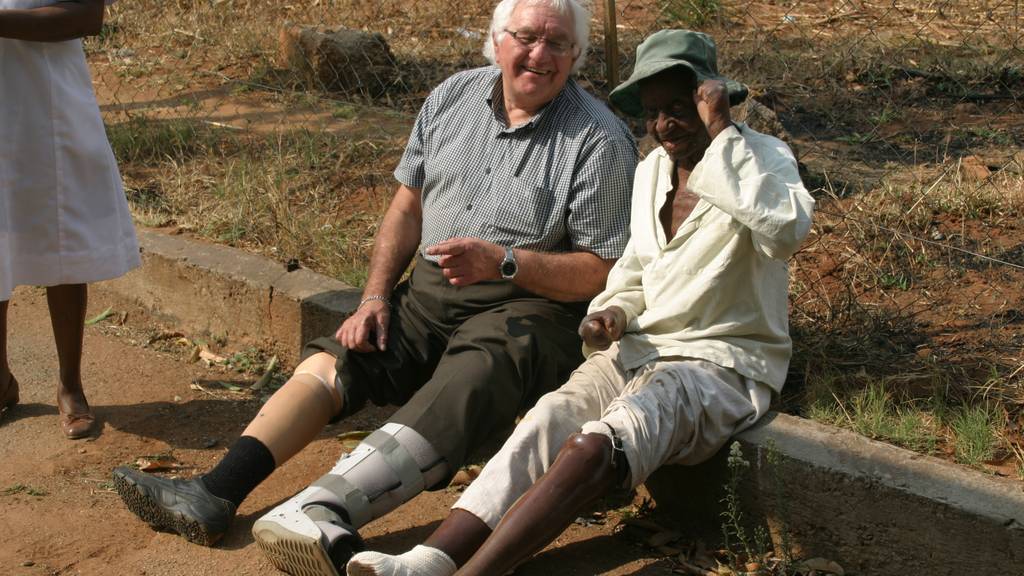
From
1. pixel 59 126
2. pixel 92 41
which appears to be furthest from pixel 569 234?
pixel 92 41

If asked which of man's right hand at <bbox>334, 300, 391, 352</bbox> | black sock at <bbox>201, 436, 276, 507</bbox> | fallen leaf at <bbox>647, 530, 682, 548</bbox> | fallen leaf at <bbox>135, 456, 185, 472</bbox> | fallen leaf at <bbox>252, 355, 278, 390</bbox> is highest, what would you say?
man's right hand at <bbox>334, 300, 391, 352</bbox>

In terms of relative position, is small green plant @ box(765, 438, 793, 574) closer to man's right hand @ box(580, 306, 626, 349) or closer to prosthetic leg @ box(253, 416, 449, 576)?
man's right hand @ box(580, 306, 626, 349)

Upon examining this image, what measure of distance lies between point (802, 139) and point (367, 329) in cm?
279

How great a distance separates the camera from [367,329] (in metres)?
3.70

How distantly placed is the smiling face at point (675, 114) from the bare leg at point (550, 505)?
870mm

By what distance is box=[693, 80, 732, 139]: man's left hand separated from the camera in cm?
310

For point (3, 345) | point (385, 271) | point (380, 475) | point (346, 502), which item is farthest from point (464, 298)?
point (3, 345)

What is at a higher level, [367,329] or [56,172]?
[56,172]

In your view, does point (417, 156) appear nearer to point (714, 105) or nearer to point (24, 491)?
point (714, 105)

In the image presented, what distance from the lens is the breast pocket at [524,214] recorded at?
3590 millimetres

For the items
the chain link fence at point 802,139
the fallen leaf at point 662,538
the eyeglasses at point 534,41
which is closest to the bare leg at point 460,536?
the fallen leaf at point 662,538

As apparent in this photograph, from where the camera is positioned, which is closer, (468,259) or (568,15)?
(468,259)

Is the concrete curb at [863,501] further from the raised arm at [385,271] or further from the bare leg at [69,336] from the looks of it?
the bare leg at [69,336]

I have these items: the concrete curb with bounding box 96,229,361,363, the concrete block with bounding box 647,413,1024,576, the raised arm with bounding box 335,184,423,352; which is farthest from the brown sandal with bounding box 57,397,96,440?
the concrete block with bounding box 647,413,1024,576
